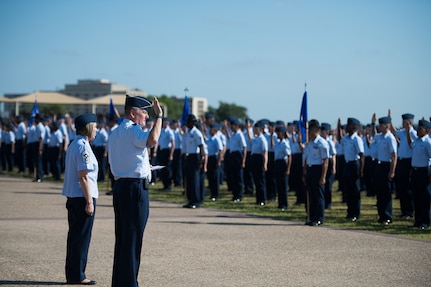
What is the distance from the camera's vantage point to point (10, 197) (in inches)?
813

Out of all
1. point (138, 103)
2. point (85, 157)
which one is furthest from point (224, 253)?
point (138, 103)

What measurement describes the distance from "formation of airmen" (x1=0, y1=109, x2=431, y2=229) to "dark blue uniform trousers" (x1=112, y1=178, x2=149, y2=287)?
8433 mm

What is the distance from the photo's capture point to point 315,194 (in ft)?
52.0

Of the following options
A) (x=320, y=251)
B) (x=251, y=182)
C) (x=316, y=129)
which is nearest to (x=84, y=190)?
(x=320, y=251)

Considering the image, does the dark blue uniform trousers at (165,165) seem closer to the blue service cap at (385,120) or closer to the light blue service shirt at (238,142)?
the light blue service shirt at (238,142)

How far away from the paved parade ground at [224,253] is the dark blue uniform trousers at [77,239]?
254mm

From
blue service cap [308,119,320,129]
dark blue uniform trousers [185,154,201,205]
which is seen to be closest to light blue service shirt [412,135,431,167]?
blue service cap [308,119,320,129]

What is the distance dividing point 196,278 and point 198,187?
9981 millimetres

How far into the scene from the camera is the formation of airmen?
51.9 ft

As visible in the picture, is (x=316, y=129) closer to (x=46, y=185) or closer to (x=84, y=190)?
(x=84, y=190)

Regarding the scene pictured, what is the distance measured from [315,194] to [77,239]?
26.5 feet

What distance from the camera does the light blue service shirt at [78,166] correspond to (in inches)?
349

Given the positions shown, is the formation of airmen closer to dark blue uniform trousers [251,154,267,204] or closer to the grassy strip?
dark blue uniform trousers [251,154,267,204]

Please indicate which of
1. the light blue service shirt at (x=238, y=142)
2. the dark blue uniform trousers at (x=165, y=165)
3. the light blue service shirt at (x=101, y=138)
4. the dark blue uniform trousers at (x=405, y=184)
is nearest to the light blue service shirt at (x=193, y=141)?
the light blue service shirt at (x=238, y=142)
